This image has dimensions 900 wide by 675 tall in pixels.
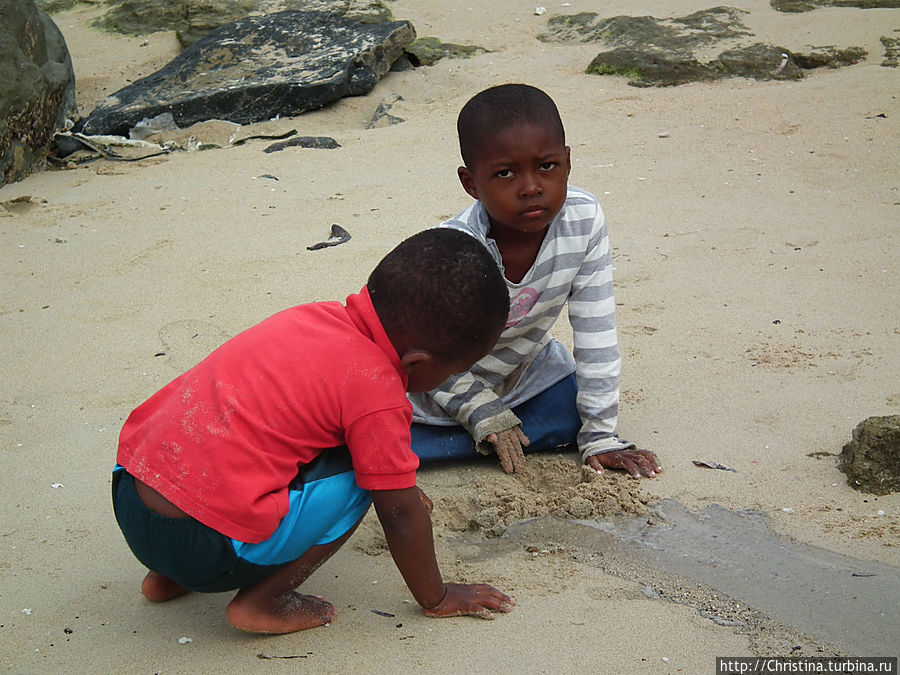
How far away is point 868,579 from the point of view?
2137 mm

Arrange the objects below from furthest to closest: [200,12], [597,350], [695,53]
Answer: [200,12] → [695,53] → [597,350]

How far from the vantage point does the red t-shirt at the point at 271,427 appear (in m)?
1.90

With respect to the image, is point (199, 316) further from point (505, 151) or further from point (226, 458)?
point (226, 458)

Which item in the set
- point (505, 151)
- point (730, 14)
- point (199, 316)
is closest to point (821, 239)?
point (505, 151)

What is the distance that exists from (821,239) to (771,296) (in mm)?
616

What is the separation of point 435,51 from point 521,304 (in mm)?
5159

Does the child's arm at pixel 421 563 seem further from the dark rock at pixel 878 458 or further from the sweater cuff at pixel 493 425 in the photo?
the dark rock at pixel 878 458

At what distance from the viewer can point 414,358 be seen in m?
1.95

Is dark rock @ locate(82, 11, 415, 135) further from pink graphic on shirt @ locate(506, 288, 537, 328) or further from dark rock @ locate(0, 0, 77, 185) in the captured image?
pink graphic on shirt @ locate(506, 288, 537, 328)

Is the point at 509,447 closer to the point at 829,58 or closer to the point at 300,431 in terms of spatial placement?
the point at 300,431

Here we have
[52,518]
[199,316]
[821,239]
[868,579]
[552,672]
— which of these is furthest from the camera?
[821,239]

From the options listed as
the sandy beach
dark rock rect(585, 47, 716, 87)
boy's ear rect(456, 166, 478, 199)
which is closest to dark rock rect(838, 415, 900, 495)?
the sandy beach

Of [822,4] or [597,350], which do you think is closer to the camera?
[597,350]

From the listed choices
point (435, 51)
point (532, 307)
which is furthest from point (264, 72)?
point (532, 307)
